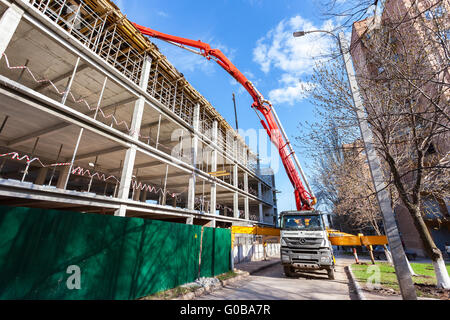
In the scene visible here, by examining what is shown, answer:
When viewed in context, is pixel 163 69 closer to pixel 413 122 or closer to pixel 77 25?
pixel 77 25

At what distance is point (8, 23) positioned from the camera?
6199mm

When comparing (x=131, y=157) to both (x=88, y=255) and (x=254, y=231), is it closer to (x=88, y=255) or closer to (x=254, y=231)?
(x=88, y=255)

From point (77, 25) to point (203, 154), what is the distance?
12.4m

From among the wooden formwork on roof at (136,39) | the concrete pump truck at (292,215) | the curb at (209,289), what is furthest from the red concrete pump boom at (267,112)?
the curb at (209,289)

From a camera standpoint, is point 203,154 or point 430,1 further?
point 203,154

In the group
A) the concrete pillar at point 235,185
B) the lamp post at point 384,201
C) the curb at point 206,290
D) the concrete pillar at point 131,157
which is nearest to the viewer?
the lamp post at point 384,201

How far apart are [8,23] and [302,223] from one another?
13880mm

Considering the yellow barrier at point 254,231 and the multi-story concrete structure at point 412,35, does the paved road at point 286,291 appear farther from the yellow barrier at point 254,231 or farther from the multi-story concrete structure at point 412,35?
the multi-story concrete structure at point 412,35

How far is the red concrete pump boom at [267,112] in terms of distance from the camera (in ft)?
43.5

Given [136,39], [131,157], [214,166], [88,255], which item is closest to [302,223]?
[88,255]

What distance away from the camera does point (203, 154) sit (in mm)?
19031

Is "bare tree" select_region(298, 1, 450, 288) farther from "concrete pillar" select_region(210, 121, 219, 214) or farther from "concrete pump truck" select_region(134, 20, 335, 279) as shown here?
"concrete pillar" select_region(210, 121, 219, 214)

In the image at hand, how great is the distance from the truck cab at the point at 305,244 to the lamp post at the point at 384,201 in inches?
159

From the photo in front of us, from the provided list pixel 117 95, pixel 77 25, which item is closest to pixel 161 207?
pixel 117 95
